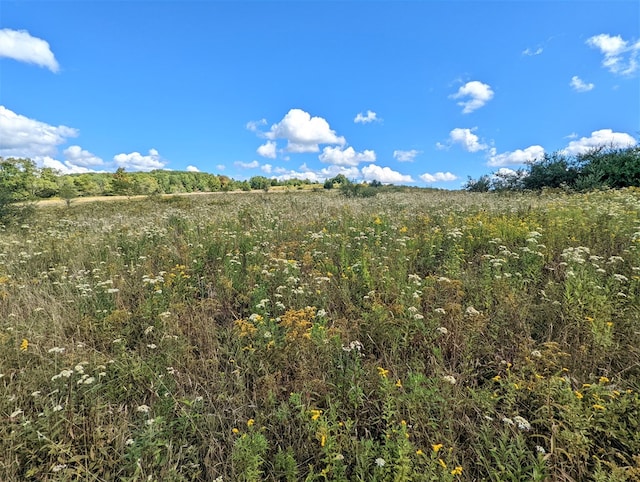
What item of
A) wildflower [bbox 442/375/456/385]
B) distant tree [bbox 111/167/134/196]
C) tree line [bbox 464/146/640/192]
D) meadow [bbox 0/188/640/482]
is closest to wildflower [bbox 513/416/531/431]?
meadow [bbox 0/188/640/482]

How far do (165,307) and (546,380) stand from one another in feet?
12.6

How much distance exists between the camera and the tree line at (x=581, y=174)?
14.2m

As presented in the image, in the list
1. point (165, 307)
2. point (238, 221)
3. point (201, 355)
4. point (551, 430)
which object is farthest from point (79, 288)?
point (551, 430)

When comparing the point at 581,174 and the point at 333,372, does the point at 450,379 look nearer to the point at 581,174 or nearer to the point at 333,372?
the point at 333,372

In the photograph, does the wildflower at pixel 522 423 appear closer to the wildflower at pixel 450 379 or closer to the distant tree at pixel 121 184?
the wildflower at pixel 450 379

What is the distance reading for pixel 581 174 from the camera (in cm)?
1555

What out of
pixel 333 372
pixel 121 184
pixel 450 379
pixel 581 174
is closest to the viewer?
pixel 450 379

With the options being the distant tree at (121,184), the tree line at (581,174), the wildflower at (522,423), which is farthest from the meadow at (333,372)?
the distant tree at (121,184)

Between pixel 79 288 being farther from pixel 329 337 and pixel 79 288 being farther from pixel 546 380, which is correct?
pixel 546 380

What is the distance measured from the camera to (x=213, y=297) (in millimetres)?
4059

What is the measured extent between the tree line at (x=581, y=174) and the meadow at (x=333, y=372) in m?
13.0

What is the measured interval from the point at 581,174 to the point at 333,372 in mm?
19252

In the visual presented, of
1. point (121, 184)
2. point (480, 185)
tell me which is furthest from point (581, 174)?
point (121, 184)

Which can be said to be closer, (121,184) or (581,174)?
(581,174)
